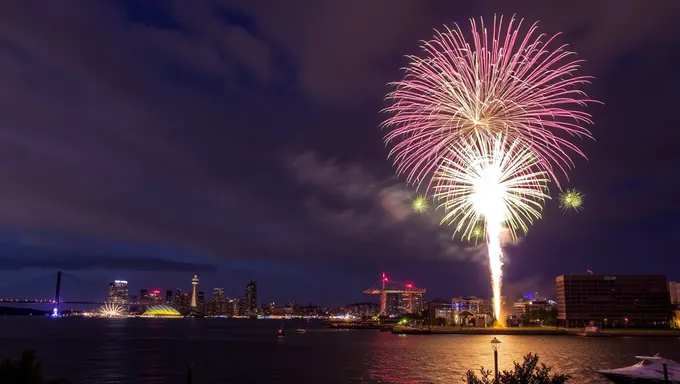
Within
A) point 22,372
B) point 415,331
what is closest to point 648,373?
point 22,372

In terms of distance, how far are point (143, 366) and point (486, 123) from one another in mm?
56728

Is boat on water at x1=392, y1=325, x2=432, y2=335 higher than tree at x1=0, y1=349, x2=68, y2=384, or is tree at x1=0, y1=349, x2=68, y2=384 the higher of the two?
tree at x1=0, y1=349, x2=68, y2=384

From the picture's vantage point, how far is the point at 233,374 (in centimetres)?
6638

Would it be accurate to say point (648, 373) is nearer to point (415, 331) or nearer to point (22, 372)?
point (22, 372)

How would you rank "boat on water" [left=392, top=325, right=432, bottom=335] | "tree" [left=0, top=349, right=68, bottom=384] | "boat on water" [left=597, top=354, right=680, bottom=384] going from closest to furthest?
"tree" [left=0, top=349, right=68, bottom=384] → "boat on water" [left=597, top=354, right=680, bottom=384] → "boat on water" [left=392, top=325, right=432, bottom=335]

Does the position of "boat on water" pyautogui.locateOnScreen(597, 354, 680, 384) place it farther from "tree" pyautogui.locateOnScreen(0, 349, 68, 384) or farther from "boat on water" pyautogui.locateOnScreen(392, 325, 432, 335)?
"boat on water" pyautogui.locateOnScreen(392, 325, 432, 335)

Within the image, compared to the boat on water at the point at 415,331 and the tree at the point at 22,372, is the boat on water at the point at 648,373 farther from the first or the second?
the boat on water at the point at 415,331

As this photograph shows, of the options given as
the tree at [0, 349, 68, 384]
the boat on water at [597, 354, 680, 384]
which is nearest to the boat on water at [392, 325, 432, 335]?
the boat on water at [597, 354, 680, 384]

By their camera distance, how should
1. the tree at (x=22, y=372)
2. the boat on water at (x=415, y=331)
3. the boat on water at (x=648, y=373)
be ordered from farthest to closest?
1. the boat on water at (x=415, y=331)
2. the boat on water at (x=648, y=373)
3. the tree at (x=22, y=372)

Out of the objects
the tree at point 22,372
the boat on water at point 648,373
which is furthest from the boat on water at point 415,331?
the tree at point 22,372

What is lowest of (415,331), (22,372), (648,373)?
(415,331)

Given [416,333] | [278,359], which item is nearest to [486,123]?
[278,359]

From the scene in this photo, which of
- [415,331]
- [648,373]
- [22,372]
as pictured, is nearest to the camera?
[22,372]

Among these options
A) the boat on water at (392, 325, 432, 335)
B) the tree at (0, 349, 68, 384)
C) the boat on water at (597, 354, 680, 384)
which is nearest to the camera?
the tree at (0, 349, 68, 384)
